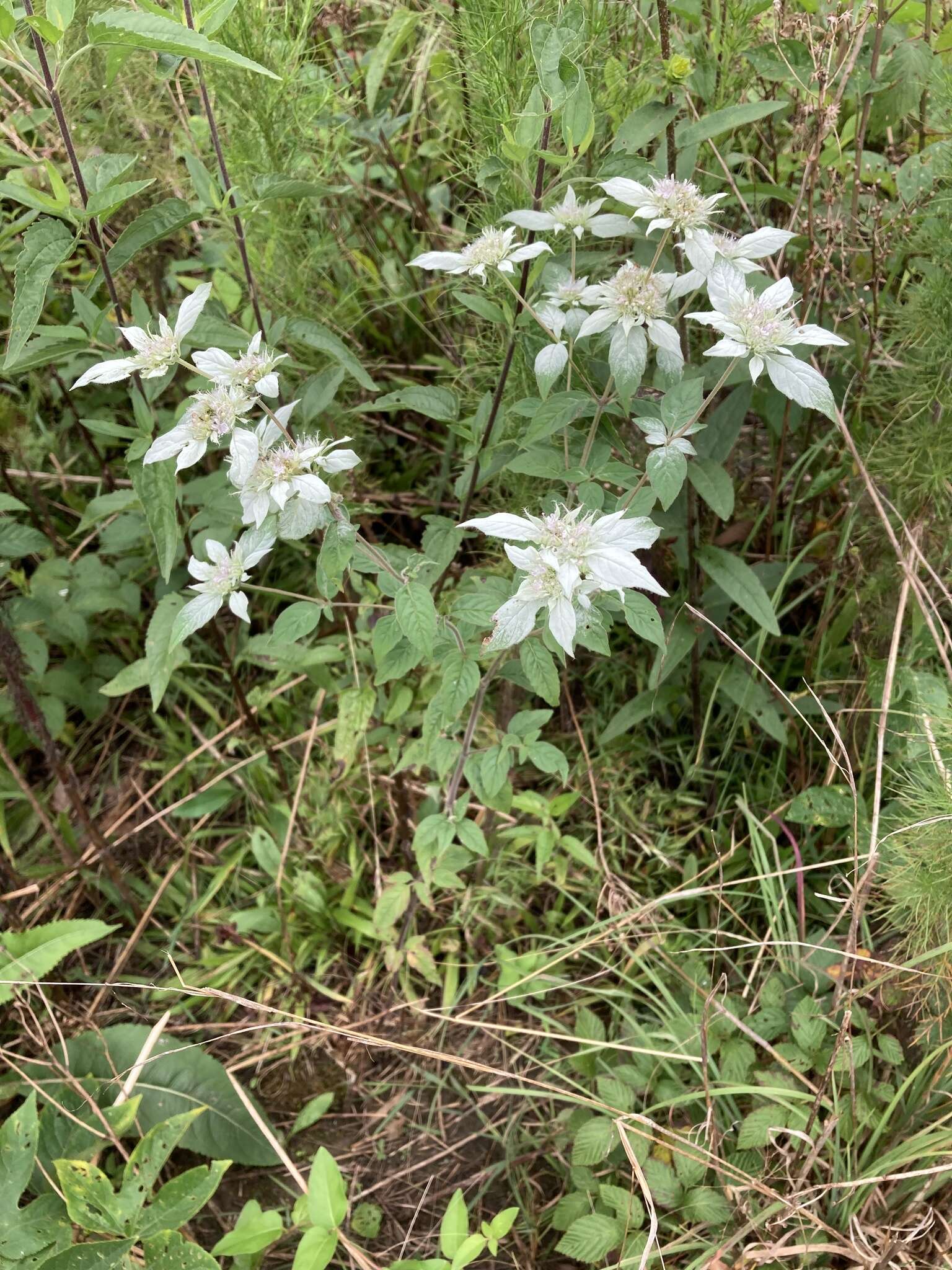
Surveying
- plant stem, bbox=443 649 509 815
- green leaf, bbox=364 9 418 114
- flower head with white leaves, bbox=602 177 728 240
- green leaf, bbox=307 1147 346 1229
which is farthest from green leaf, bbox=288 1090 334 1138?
green leaf, bbox=364 9 418 114

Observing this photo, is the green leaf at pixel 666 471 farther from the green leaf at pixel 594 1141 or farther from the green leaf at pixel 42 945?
the green leaf at pixel 42 945

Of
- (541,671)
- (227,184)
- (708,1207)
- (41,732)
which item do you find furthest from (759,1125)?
(227,184)

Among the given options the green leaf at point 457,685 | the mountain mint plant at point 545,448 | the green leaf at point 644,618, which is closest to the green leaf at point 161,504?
the mountain mint plant at point 545,448

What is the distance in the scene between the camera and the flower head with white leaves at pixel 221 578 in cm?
117

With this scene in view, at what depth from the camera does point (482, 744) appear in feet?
5.91

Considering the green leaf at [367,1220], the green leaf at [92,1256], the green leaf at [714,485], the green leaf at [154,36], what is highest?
the green leaf at [154,36]

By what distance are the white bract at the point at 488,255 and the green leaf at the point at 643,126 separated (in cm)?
24

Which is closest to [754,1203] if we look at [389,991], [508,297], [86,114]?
[389,991]

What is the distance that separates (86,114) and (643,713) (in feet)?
4.98

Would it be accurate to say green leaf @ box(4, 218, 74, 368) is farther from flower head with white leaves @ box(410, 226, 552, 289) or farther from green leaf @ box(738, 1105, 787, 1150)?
green leaf @ box(738, 1105, 787, 1150)

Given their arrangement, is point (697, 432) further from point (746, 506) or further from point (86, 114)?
point (86, 114)

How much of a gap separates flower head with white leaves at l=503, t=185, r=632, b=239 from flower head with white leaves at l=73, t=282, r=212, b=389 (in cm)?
41

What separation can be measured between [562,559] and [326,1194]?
948mm

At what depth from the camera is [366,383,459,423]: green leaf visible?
59.1 inches
